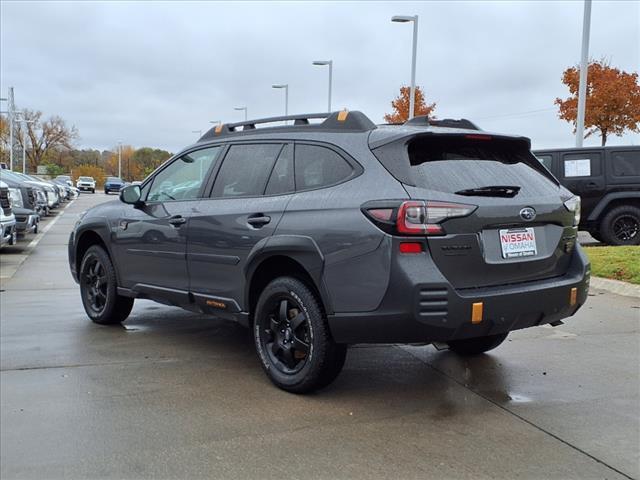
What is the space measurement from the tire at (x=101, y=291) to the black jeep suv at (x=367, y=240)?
3.95 ft

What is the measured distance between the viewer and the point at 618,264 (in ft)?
28.5

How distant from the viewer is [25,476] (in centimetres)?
310

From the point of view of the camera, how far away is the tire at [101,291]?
20.2 ft

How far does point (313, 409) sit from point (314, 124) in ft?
6.40

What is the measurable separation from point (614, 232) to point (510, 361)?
767cm

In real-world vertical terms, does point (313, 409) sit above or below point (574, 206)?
below

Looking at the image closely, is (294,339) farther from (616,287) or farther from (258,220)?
(616,287)

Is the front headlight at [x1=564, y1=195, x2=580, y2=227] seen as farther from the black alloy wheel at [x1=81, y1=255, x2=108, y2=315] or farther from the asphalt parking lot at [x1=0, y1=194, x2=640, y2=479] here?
the black alloy wheel at [x1=81, y1=255, x2=108, y2=315]

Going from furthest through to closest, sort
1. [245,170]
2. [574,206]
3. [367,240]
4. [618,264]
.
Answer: [618,264], [245,170], [574,206], [367,240]

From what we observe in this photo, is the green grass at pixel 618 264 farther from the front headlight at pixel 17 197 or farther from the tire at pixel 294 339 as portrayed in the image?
the front headlight at pixel 17 197

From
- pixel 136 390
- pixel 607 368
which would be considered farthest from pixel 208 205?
pixel 607 368

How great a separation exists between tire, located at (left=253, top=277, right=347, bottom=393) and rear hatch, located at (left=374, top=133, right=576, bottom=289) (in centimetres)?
89

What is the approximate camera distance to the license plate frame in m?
3.88

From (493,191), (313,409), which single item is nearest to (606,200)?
(493,191)
